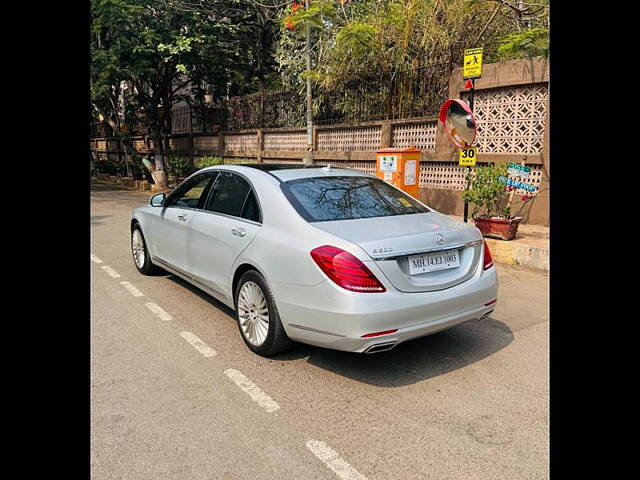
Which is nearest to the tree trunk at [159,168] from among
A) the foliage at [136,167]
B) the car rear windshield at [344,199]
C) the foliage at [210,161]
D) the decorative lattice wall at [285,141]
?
the foliage at [210,161]

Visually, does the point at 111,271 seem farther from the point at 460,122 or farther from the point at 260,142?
the point at 260,142

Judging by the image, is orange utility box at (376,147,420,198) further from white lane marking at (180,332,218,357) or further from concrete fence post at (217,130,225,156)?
concrete fence post at (217,130,225,156)

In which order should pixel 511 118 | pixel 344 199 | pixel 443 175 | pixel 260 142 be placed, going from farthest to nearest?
pixel 260 142
pixel 443 175
pixel 511 118
pixel 344 199

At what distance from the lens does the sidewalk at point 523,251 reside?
6602 mm

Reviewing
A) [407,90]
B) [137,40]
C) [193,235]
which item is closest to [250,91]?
[137,40]

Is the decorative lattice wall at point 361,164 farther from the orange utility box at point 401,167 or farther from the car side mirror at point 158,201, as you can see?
the car side mirror at point 158,201

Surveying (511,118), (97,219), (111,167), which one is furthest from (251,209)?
(111,167)

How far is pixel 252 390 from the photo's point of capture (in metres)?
3.38

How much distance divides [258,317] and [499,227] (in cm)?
466

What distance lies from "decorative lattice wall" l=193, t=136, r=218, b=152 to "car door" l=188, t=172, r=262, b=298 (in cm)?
1339

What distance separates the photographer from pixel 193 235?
4816mm

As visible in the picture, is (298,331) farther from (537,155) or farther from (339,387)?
(537,155)

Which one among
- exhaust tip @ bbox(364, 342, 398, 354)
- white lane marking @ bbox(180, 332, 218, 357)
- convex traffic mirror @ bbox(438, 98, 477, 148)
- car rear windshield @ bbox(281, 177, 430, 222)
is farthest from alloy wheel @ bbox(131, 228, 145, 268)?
convex traffic mirror @ bbox(438, 98, 477, 148)

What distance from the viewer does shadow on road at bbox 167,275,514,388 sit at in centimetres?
361
